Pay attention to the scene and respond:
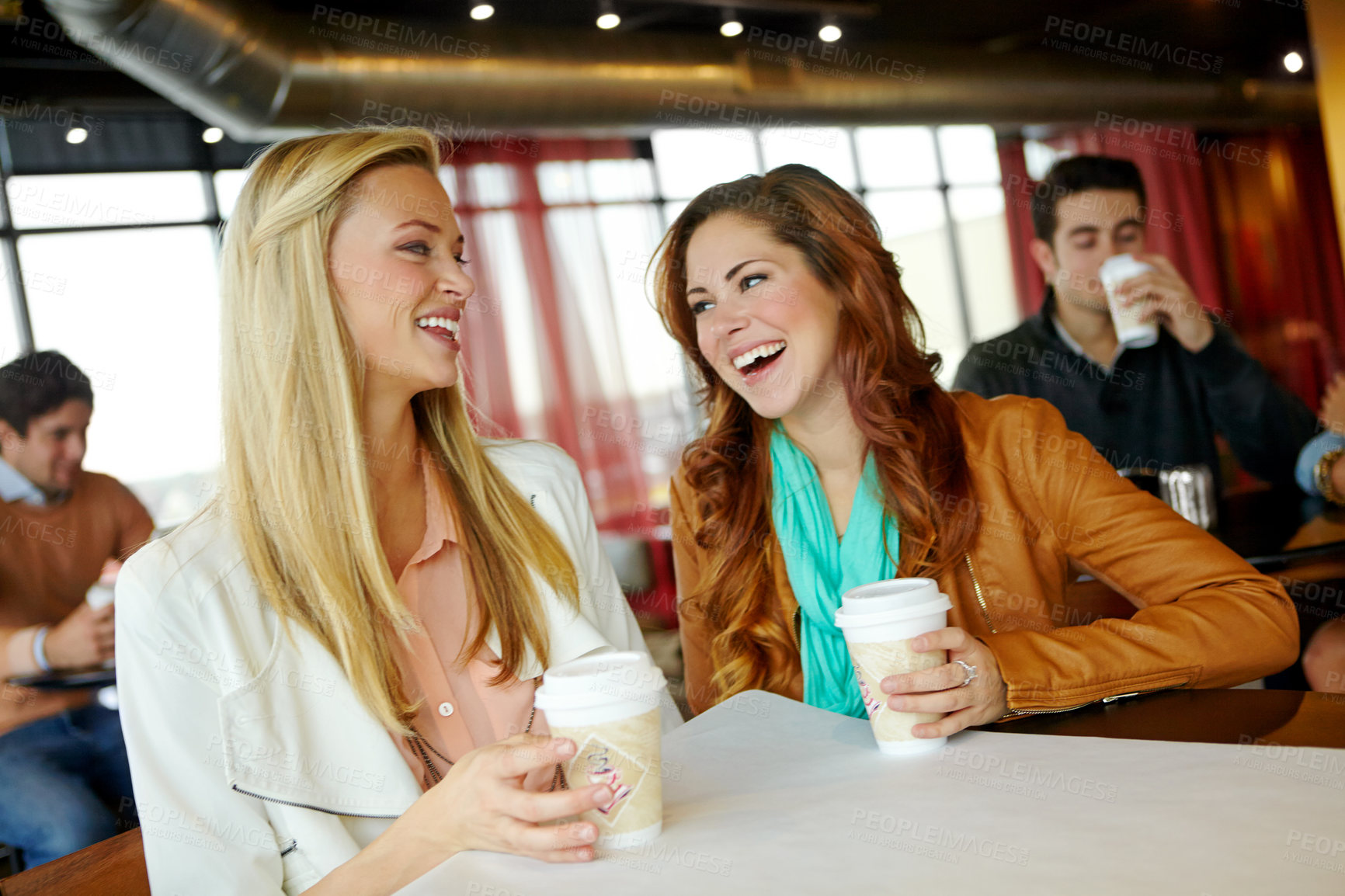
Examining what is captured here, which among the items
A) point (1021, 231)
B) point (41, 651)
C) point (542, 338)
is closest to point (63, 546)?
point (41, 651)

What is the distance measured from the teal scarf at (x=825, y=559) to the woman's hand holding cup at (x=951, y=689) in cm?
46

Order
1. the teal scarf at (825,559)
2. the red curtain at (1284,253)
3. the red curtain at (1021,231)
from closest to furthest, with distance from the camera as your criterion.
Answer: the teal scarf at (825,559) → the red curtain at (1284,253) → the red curtain at (1021,231)

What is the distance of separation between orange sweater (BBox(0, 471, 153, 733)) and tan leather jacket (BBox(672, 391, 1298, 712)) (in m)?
2.40

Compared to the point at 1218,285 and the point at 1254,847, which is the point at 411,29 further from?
the point at 1218,285

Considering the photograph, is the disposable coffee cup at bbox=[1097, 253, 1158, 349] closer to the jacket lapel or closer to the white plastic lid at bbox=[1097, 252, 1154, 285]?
the white plastic lid at bbox=[1097, 252, 1154, 285]

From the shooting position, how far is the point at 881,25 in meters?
6.09

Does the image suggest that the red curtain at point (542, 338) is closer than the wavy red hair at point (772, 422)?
No

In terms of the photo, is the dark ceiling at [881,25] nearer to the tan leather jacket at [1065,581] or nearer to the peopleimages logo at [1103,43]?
the peopleimages logo at [1103,43]

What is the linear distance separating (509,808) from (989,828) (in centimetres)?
39

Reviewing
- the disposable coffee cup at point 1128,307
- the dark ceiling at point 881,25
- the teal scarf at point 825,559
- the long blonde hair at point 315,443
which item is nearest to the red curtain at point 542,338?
the dark ceiling at point 881,25

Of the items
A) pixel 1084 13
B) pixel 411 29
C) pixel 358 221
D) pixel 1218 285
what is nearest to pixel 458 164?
pixel 411 29

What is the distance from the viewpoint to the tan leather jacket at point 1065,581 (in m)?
1.25

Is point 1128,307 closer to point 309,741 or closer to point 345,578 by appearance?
point 345,578

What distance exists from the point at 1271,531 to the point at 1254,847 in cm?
203
